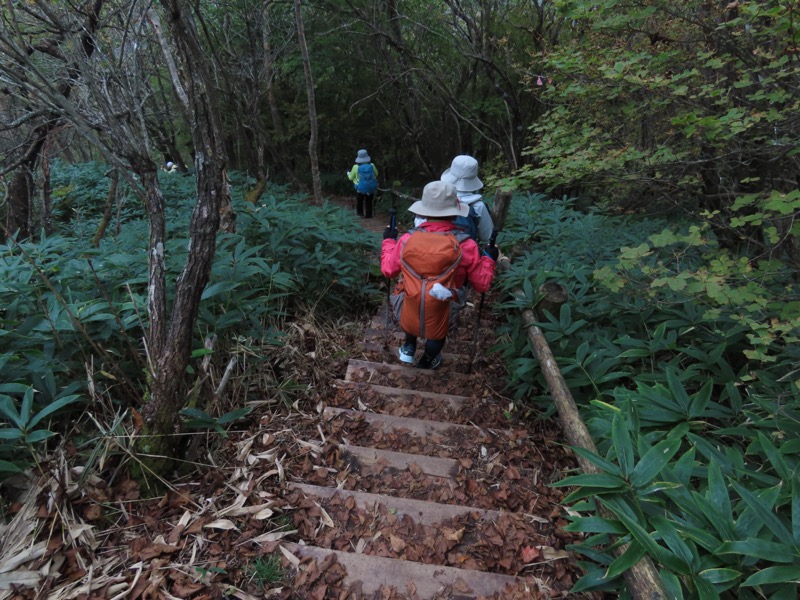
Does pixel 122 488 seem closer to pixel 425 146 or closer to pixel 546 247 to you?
pixel 546 247

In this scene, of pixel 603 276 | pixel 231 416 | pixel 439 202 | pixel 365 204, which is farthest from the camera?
pixel 365 204

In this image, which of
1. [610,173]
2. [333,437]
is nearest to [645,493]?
[333,437]

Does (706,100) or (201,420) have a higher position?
(706,100)

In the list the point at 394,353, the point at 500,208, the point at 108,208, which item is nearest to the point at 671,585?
the point at 394,353

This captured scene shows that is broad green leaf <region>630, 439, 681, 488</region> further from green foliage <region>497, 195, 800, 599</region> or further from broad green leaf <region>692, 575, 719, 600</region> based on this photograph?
broad green leaf <region>692, 575, 719, 600</region>

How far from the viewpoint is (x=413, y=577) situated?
205 cm

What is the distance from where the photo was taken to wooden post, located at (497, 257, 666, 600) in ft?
4.77

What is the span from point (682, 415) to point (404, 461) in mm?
1710

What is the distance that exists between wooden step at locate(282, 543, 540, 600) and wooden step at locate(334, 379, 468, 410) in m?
1.54

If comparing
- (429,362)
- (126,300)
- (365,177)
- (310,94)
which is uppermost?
(310,94)

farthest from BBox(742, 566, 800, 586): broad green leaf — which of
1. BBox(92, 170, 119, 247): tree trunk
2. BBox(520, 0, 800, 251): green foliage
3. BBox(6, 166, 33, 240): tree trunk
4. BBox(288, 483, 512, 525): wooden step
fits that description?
BBox(6, 166, 33, 240): tree trunk

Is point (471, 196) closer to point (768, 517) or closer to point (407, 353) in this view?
point (407, 353)

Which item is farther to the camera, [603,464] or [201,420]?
[201,420]

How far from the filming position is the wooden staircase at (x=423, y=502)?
2066 millimetres
